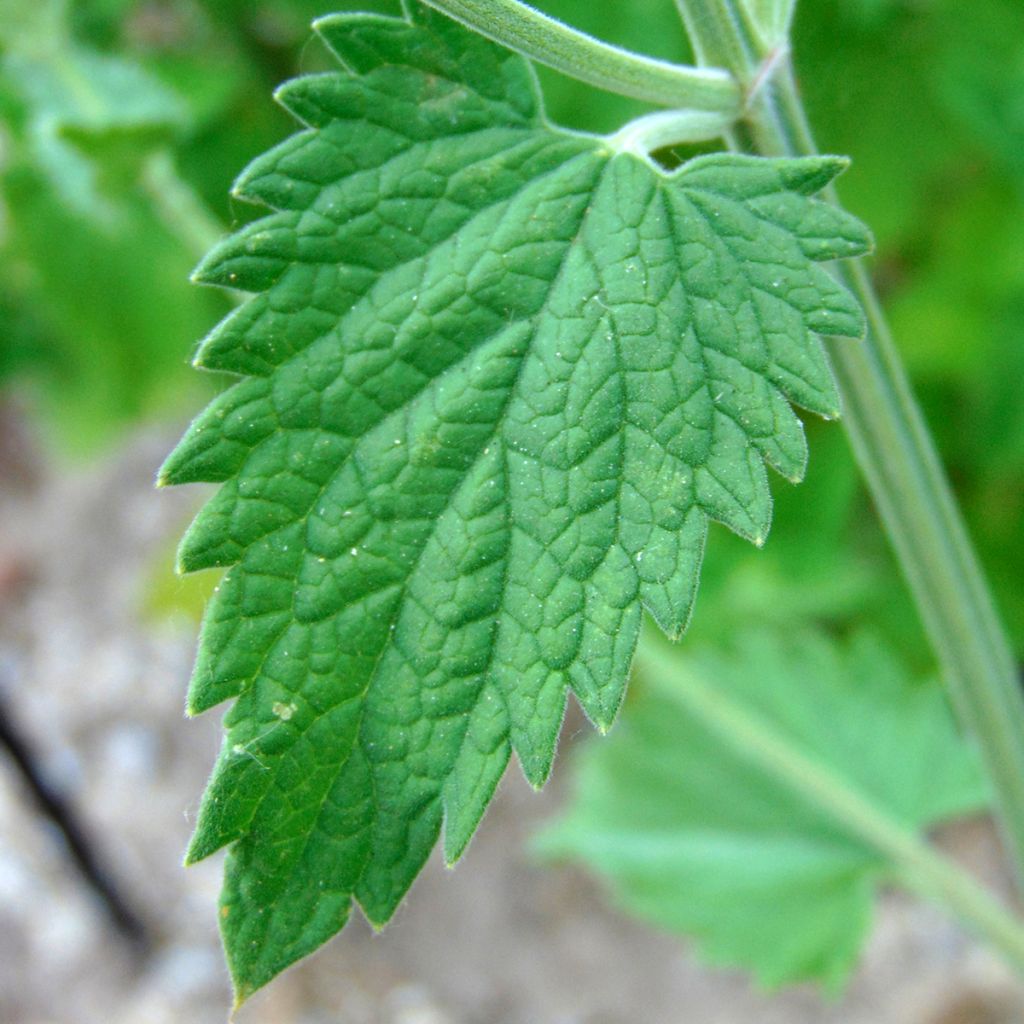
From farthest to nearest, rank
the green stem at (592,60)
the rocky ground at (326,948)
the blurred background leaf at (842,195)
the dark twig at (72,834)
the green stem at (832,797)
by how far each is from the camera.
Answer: the dark twig at (72,834) < the rocky ground at (326,948) < the blurred background leaf at (842,195) < the green stem at (832,797) < the green stem at (592,60)

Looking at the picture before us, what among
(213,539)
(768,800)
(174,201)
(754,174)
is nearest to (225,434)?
(213,539)

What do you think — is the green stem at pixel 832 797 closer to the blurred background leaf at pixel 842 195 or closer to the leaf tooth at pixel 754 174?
the blurred background leaf at pixel 842 195

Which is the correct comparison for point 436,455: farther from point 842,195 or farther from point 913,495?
point 842,195

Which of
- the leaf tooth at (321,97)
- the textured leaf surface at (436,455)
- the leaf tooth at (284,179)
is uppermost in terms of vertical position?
the leaf tooth at (321,97)

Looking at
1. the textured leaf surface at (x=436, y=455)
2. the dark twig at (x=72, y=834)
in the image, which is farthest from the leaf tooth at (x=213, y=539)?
the dark twig at (x=72, y=834)

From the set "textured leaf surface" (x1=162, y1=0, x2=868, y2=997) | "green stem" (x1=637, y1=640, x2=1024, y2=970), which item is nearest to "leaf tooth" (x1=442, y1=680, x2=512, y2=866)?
"textured leaf surface" (x1=162, y1=0, x2=868, y2=997)

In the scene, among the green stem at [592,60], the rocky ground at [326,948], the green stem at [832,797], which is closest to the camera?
the green stem at [592,60]

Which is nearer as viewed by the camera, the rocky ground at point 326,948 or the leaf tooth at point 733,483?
the leaf tooth at point 733,483
